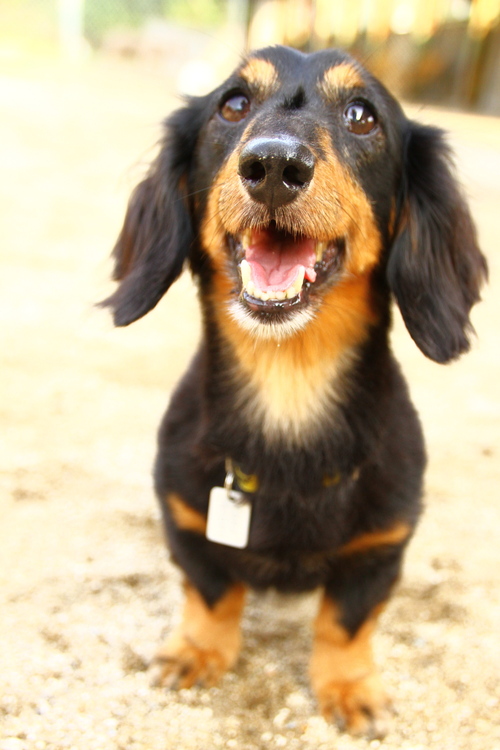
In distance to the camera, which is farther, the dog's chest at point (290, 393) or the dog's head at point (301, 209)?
the dog's chest at point (290, 393)

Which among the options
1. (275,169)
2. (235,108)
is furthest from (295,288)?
(235,108)

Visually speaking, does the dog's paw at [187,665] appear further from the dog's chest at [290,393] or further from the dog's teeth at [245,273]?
the dog's teeth at [245,273]

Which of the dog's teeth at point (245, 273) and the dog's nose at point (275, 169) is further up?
the dog's nose at point (275, 169)

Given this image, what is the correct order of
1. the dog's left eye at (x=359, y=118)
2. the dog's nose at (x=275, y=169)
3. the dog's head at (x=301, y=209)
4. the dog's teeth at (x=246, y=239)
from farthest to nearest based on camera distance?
1. the dog's left eye at (x=359, y=118)
2. the dog's teeth at (x=246, y=239)
3. the dog's head at (x=301, y=209)
4. the dog's nose at (x=275, y=169)

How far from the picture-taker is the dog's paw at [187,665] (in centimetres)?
211

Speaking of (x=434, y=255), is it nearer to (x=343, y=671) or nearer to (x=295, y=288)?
(x=295, y=288)

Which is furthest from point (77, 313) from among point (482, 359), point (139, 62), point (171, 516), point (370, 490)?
point (139, 62)

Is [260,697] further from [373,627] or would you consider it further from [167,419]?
[167,419]

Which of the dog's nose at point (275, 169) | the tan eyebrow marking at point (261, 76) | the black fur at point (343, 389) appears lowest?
the black fur at point (343, 389)

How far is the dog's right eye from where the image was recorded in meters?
2.09

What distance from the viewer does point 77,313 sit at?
14.5 feet

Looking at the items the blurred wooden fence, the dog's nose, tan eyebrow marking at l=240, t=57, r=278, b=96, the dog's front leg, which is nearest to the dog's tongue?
the dog's nose

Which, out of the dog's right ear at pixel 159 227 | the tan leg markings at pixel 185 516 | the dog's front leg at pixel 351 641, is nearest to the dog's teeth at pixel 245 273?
the dog's right ear at pixel 159 227

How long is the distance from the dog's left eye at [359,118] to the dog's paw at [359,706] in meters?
1.41
